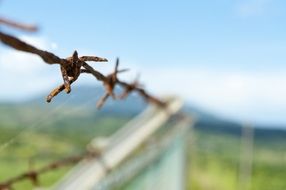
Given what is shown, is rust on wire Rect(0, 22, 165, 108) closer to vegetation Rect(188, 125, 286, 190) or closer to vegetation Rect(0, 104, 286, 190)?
vegetation Rect(0, 104, 286, 190)

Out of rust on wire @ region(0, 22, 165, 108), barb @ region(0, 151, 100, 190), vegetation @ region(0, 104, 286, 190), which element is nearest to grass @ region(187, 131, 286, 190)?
vegetation @ region(0, 104, 286, 190)

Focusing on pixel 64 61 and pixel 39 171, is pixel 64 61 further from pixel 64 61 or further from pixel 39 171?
pixel 39 171

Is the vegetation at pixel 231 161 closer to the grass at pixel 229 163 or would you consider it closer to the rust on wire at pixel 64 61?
the grass at pixel 229 163

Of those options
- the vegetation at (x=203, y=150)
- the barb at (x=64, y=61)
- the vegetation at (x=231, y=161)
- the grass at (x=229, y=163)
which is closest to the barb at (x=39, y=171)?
the barb at (x=64, y=61)

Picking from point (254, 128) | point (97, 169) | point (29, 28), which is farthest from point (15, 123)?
point (29, 28)

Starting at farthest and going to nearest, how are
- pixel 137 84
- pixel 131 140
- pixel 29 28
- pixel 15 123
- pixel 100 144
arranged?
pixel 15 123, pixel 131 140, pixel 100 144, pixel 137 84, pixel 29 28

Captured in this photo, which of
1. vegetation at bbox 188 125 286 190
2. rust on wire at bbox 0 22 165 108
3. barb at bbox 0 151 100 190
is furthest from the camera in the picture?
vegetation at bbox 188 125 286 190

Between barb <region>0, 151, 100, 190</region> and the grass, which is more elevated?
the grass

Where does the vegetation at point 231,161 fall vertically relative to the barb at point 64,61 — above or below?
above

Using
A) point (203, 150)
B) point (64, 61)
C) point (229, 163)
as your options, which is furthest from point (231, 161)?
point (64, 61)

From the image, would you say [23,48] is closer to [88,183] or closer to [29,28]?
[29,28]

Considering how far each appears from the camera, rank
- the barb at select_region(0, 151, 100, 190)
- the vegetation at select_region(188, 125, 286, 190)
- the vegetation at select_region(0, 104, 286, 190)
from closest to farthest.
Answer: the barb at select_region(0, 151, 100, 190)
the vegetation at select_region(0, 104, 286, 190)
the vegetation at select_region(188, 125, 286, 190)
